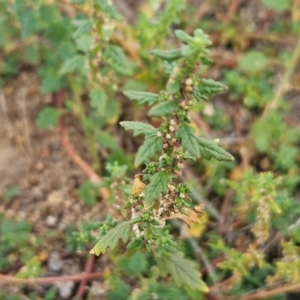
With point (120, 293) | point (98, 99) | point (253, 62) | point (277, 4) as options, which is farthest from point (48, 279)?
point (277, 4)

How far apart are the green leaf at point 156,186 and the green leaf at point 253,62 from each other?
1.65m

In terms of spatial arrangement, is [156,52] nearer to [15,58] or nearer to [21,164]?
[21,164]

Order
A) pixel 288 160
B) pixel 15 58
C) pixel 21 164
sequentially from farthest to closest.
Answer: pixel 15 58
pixel 21 164
pixel 288 160

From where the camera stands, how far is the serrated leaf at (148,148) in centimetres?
166

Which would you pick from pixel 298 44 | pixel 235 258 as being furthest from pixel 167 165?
pixel 298 44

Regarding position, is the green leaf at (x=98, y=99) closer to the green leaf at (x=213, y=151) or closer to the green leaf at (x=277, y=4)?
the green leaf at (x=213, y=151)

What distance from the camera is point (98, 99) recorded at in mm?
2602

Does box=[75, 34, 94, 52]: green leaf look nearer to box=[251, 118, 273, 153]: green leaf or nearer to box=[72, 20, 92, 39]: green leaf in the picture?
box=[72, 20, 92, 39]: green leaf

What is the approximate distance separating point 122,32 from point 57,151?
0.81m

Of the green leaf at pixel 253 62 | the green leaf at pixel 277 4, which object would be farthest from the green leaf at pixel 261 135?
the green leaf at pixel 277 4

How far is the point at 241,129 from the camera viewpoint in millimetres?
3162

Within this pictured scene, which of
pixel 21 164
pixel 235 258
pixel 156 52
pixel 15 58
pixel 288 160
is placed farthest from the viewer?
pixel 15 58

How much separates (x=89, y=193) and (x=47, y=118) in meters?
0.50

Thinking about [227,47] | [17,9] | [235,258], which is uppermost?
[17,9]
